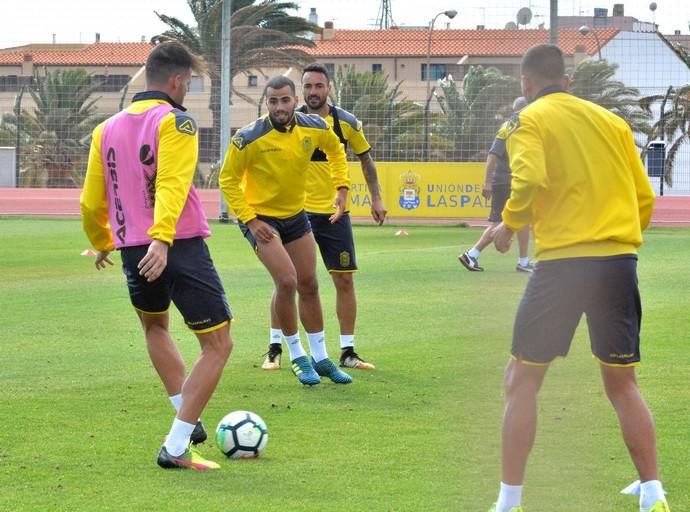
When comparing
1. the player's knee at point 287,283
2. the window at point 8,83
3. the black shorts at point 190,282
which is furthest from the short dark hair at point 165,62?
the window at point 8,83

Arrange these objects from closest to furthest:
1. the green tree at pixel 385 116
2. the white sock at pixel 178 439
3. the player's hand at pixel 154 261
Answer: the player's hand at pixel 154 261, the white sock at pixel 178 439, the green tree at pixel 385 116

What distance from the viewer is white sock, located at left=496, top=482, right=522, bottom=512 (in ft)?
18.2

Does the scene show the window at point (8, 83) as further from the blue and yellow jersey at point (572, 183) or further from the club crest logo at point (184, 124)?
the blue and yellow jersey at point (572, 183)

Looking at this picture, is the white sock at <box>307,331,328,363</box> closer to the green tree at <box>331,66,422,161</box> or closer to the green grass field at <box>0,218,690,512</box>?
the green grass field at <box>0,218,690,512</box>

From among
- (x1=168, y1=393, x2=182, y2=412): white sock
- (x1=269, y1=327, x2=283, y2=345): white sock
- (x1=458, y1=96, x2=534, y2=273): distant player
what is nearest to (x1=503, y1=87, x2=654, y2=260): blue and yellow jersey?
(x1=168, y1=393, x2=182, y2=412): white sock

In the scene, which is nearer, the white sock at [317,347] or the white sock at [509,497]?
the white sock at [509,497]

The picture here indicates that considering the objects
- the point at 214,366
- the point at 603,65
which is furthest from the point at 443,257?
the point at 214,366

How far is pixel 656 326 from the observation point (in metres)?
12.2

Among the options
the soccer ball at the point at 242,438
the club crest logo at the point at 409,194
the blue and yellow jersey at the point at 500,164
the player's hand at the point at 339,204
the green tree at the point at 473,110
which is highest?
the green tree at the point at 473,110

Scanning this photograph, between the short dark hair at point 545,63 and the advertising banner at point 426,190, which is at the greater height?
the short dark hair at point 545,63

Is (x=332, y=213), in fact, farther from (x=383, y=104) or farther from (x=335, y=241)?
(x=383, y=104)

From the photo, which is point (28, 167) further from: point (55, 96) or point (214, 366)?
point (214, 366)

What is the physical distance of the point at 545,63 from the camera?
228 inches

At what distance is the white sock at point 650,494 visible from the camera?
555 centimetres
